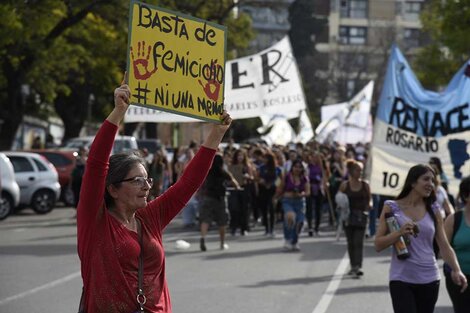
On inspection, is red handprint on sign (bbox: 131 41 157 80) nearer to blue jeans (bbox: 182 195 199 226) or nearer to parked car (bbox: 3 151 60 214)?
blue jeans (bbox: 182 195 199 226)

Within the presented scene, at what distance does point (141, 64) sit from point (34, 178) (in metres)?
19.3

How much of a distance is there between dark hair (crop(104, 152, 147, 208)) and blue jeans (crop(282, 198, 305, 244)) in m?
11.9

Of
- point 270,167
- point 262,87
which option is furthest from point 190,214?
point 262,87

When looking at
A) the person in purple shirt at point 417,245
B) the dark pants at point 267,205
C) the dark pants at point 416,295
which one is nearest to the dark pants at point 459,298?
the person in purple shirt at point 417,245

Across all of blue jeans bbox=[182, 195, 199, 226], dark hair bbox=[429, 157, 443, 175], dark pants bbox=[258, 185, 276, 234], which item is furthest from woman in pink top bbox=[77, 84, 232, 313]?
blue jeans bbox=[182, 195, 199, 226]

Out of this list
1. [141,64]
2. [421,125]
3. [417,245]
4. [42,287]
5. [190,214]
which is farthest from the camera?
[190,214]

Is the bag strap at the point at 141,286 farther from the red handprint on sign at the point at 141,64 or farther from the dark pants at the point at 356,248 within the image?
the dark pants at the point at 356,248

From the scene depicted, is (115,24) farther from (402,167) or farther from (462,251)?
(462,251)

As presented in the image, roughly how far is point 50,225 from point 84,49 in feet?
43.7

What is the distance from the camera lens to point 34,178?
2370cm

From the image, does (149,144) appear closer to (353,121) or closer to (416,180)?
(353,121)

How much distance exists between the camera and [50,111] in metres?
52.3

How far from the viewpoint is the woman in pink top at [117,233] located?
164 inches

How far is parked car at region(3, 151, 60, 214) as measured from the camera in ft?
77.7
